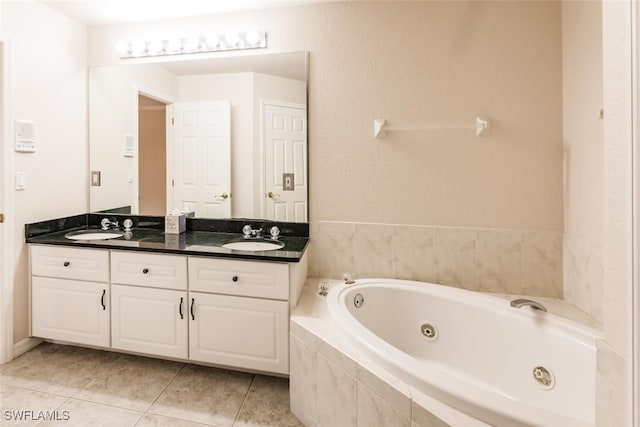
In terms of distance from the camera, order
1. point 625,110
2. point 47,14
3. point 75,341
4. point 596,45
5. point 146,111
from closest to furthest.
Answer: point 625,110 → point 596,45 → point 75,341 → point 47,14 → point 146,111

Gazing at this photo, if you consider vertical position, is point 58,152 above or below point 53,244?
above

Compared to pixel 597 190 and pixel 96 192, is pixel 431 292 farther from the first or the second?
pixel 96 192

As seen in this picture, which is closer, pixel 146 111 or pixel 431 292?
pixel 431 292

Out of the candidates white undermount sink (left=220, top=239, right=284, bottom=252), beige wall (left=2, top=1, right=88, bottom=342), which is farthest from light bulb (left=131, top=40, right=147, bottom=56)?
white undermount sink (left=220, top=239, right=284, bottom=252)

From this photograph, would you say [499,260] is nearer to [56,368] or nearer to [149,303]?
[149,303]

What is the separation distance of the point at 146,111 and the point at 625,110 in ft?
8.83

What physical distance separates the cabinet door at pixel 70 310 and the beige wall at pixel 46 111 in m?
0.13

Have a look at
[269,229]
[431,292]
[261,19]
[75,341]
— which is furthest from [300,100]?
[75,341]

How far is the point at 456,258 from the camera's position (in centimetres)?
217

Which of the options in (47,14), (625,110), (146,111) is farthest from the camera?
(146,111)

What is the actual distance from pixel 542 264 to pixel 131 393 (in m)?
2.43

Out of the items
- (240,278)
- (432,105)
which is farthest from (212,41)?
(240,278)

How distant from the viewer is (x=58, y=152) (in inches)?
96.1

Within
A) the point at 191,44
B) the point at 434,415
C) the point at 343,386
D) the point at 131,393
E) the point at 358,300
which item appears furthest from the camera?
the point at 191,44
